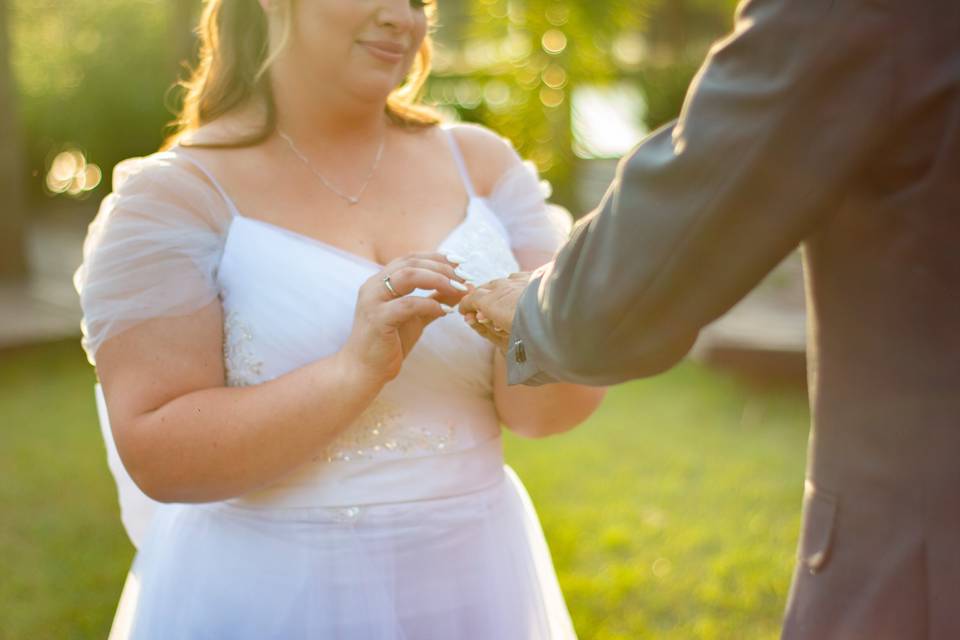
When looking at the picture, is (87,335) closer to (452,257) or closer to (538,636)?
(452,257)

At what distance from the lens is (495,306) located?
1902 mm

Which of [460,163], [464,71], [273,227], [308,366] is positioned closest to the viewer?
[308,366]

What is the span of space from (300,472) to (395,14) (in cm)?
88

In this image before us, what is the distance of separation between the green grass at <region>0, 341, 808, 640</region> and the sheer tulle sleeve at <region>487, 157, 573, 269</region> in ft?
6.06

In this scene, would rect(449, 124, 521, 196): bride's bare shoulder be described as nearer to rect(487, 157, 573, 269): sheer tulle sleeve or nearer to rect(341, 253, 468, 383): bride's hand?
rect(487, 157, 573, 269): sheer tulle sleeve

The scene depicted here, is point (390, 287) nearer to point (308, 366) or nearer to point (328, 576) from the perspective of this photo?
point (308, 366)

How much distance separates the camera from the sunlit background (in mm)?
4180

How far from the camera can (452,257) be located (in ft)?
7.34

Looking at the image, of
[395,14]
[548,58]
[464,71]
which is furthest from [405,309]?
[464,71]

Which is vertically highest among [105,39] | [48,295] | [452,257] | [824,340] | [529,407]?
[824,340]

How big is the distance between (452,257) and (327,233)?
0.25m

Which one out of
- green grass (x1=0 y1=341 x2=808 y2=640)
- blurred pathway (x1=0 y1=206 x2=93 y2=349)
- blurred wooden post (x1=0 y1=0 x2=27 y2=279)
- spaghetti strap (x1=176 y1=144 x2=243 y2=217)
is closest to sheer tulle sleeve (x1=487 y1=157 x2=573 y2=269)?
spaghetti strap (x1=176 y1=144 x2=243 y2=217)

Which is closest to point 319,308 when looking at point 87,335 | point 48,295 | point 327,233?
point 327,233

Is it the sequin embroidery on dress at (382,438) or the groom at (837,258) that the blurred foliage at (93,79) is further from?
the groom at (837,258)
